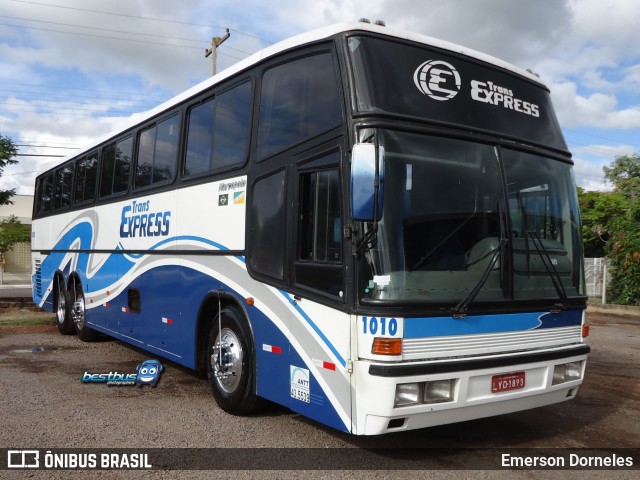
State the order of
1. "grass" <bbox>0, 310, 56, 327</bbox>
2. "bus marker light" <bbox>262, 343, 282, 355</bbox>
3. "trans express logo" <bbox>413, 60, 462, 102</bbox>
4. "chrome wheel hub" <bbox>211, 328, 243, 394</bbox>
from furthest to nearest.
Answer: "grass" <bbox>0, 310, 56, 327</bbox> → "chrome wheel hub" <bbox>211, 328, 243, 394</bbox> → "bus marker light" <bbox>262, 343, 282, 355</bbox> → "trans express logo" <bbox>413, 60, 462, 102</bbox>

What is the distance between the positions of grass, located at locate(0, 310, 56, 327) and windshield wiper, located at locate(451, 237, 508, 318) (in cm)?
1198

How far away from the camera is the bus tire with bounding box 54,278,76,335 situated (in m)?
12.2

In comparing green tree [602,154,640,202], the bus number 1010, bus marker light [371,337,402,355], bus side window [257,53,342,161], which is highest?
green tree [602,154,640,202]

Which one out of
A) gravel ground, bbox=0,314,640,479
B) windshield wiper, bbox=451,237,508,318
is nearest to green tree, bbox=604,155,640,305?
gravel ground, bbox=0,314,640,479

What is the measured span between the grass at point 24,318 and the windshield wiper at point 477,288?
1198cm

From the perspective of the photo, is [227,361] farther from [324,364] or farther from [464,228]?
[464,228]

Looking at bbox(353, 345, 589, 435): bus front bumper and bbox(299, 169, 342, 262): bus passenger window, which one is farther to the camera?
bbox(299, 169, 342, 262): bus passenger window

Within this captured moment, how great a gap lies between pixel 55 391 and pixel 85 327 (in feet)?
→ 13.6

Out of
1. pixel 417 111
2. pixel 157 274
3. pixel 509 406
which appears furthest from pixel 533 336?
pixel 157 274

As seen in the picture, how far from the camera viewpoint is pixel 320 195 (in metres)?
4.98

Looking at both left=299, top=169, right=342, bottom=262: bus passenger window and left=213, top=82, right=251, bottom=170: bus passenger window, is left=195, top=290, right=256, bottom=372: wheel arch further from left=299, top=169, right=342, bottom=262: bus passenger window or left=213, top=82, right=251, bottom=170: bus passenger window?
left=299, top=169, right=342, bottom=262: bus passenger window

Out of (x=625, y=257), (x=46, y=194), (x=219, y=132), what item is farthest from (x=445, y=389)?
(x=625, y=257)

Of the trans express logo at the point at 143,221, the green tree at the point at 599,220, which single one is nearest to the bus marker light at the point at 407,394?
the trans express logo at the point at 143,221

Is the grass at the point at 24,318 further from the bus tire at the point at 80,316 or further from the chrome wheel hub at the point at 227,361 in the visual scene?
the chrome wheel hub at the point at 227,361
